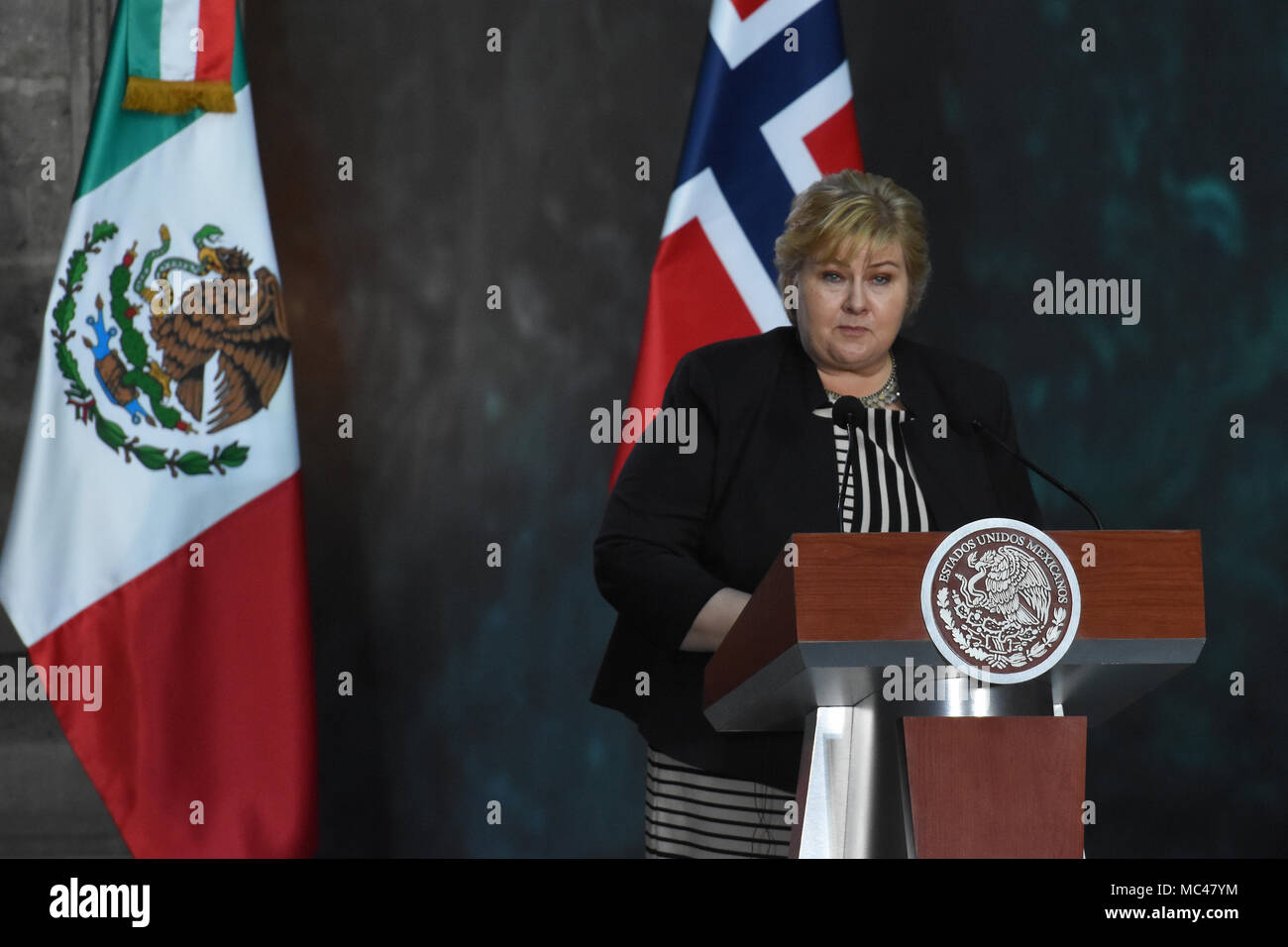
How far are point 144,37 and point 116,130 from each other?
20 cm

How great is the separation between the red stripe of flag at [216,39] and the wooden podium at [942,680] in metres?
2.13

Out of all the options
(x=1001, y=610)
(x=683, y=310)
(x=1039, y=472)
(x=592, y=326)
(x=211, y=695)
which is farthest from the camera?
(x=592, y=326)

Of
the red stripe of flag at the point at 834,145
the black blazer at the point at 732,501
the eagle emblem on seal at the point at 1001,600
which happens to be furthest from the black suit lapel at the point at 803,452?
the red stripe of flag at the point at 834,145

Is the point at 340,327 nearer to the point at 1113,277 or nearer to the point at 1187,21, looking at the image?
the point at 1113,277

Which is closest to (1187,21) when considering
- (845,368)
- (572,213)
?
(572,213)

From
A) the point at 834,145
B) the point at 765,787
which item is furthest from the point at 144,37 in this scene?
the point at 765,787

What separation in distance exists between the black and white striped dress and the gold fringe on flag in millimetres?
1660

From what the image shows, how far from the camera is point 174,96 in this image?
2.85 meters

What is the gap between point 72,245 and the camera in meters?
2.80

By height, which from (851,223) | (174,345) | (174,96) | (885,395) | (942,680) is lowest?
(942,680)

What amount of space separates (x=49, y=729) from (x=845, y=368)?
218 centimetres

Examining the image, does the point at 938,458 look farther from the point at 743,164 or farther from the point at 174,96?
the point at 174,96

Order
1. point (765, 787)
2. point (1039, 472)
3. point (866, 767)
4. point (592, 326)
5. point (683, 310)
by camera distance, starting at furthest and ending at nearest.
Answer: point (592, 326) → point (683, 310) → point (765, 787) → point (1039, 472) → point (866, 767)

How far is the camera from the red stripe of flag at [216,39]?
285 centimetres
